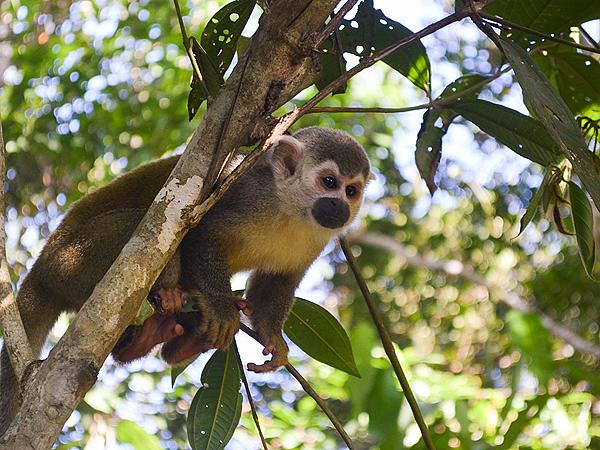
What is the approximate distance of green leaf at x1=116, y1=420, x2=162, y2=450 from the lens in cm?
421

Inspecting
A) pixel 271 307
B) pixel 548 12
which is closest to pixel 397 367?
pixel 271 307

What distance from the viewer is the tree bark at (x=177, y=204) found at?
62.5 inches

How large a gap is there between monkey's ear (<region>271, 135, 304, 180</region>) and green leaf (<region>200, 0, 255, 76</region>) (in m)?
0.86

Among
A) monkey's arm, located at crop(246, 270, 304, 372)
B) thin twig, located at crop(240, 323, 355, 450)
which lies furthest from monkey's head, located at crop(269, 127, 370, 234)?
thin twig, located at crop(240, 323, 355, 450)

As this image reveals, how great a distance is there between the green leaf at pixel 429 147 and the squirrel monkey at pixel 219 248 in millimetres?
599

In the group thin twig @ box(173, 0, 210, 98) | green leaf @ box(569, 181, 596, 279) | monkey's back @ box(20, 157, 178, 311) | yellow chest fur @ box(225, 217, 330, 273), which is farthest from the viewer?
yellow chest fur @ box(225, 217, 330, 273)

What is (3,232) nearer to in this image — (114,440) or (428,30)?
(428,30)

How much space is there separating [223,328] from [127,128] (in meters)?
4.59

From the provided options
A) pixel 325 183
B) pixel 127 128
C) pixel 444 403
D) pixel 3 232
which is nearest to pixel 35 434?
pixel 3 232

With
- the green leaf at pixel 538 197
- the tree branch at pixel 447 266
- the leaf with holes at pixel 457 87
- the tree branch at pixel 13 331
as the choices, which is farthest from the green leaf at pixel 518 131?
the tree branch at pixel 447 266

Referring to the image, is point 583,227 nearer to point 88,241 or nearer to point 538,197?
point 538,197

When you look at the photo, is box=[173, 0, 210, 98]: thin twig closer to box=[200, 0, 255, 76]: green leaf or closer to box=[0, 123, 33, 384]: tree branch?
box=[200, 0, 255, 76]: green leaf

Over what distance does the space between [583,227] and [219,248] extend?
4.54 ft

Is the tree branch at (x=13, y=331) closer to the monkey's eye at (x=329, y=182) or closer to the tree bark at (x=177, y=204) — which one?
the tree bark at (x=177, y=204)
